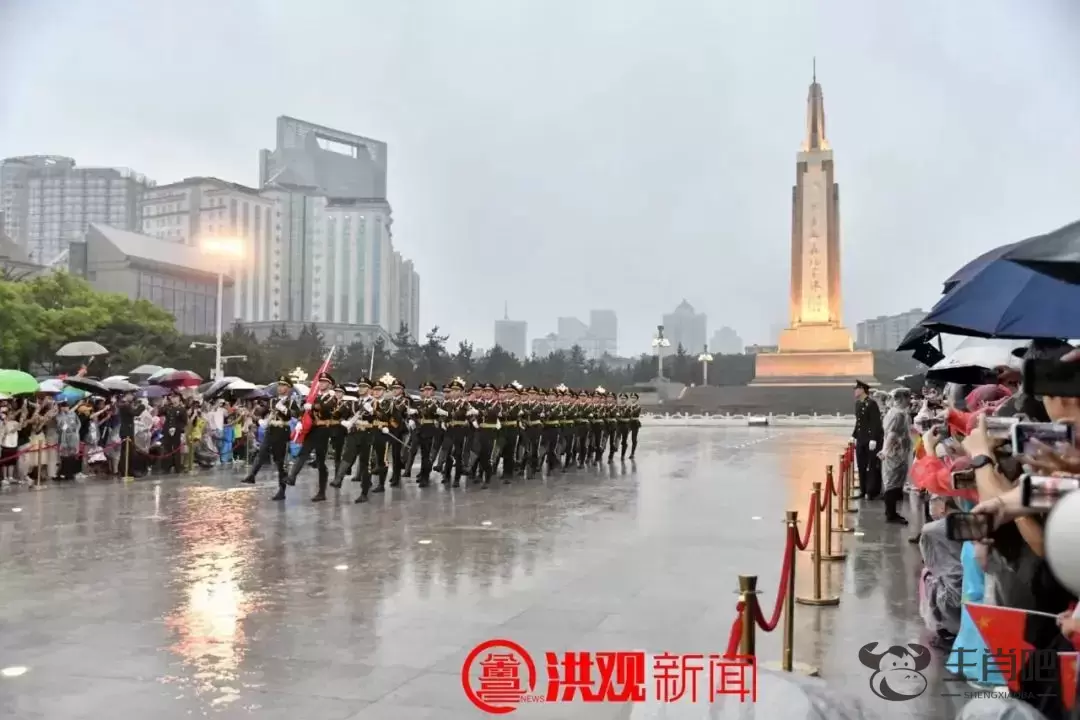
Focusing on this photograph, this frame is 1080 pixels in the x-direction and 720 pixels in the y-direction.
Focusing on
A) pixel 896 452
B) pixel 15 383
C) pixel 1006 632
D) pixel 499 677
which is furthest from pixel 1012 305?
pixel 15 383

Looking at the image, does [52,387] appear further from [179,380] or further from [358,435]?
[358,435]

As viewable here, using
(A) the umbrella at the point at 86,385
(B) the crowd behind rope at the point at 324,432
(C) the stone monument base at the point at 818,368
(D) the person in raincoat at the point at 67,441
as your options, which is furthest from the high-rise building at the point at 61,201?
(D) the person in raincoat at the point at 67,441

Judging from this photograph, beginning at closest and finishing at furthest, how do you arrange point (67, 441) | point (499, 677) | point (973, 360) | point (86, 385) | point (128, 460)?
1. point (499, 677)
2. point (973, 360)
3. point (67, 441)
4. point (128, 460)
5. point (86, 385)

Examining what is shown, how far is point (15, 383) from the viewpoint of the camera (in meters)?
13.7

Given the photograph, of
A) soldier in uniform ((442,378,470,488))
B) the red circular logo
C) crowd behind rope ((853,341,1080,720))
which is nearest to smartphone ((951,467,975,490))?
crowd behind rope ((853,341,1080,720))

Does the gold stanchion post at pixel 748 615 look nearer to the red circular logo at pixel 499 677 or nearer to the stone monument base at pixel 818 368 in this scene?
the red circular logo at pixel 499 677

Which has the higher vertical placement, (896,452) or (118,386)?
(118,386)

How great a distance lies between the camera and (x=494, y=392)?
1578 centimetres

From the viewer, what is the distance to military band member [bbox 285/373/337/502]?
12195 mm

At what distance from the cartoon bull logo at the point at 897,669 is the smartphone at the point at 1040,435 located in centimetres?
236

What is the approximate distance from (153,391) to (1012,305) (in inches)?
704

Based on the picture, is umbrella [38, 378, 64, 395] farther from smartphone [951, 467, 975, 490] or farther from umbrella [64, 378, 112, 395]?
smartphone [951, 467, 975, 490]

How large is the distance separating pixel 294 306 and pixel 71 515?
63.6m

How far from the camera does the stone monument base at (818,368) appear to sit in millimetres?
51853
